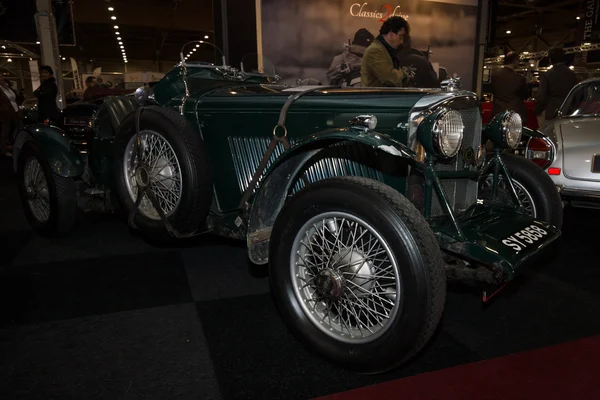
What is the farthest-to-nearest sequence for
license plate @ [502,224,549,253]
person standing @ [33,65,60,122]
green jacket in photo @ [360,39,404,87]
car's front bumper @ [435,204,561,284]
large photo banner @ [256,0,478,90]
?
1. person standing @ [33,65,60,122]
2. large photo banner @ [256,0,478,90]
3. green jacket in photo @ [360,39,404,87]
4. license plate @ [502,224,549,253]
5. car's front bumper @ [435,204,561,284]

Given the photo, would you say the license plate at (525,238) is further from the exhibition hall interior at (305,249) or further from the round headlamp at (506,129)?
the round headlamp at (506,129)

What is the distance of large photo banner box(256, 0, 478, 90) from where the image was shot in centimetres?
747

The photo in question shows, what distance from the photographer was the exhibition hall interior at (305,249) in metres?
1.92

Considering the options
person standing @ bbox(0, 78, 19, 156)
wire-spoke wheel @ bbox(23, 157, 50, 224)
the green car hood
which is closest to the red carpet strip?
the green car hood

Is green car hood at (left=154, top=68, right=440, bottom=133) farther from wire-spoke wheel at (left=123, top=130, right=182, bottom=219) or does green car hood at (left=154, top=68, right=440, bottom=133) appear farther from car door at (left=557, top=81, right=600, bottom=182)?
car door at (left=557, top=81, right=600, bottom=182)

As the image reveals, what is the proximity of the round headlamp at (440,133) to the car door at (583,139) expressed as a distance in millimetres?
2575

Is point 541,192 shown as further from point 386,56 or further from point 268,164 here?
point 386,56

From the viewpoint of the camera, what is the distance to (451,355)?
87.0 inches

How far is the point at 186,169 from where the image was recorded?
2.64m

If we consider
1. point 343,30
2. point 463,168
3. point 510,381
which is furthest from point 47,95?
point 510,381

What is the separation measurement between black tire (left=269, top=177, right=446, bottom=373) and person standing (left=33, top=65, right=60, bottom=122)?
7.49 metres

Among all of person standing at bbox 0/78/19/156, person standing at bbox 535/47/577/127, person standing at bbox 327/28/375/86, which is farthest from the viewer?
person standing at bbox 0/78/19/156

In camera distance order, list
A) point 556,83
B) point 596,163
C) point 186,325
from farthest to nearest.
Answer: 1. point 556,83
2. point 596,163
3. point 186,325

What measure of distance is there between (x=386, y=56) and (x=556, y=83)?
11.9 ft
